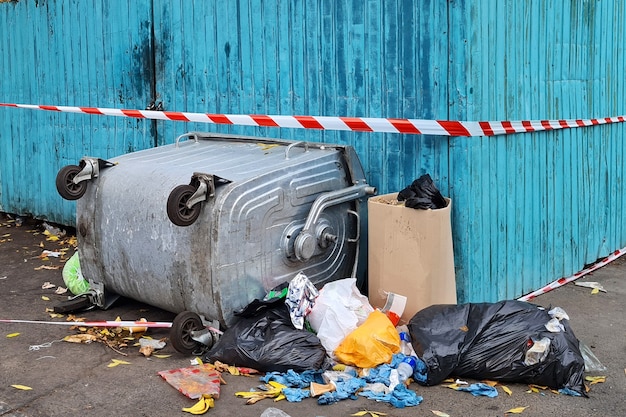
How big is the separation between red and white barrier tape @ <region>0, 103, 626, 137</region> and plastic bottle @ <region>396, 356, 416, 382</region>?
5.68 feet

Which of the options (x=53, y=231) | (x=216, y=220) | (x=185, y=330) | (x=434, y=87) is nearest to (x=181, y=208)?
(x=216, y=220)

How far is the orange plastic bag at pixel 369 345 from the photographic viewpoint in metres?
4.77

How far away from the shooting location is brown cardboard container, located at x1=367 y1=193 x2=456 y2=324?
5301mm

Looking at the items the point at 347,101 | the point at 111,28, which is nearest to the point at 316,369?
the point at 347,101

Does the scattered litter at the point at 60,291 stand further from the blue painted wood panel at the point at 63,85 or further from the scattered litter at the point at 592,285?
the scattered litter at the point at 592,285

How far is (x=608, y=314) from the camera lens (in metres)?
6.01

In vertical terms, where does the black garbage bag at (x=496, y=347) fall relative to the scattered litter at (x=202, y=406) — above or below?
above

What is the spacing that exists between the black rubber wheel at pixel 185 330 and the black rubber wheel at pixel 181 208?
0.62 m

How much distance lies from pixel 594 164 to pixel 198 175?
4078 mm

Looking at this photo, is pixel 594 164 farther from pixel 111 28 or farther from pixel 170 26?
pixel 111 28

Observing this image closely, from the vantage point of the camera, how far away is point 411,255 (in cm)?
537

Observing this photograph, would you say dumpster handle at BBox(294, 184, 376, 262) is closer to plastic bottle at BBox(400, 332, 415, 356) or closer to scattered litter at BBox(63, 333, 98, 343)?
plastic bottle at BBox(400, 332, 415, 356)

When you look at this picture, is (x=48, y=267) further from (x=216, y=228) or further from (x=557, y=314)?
(x=557, y=314)

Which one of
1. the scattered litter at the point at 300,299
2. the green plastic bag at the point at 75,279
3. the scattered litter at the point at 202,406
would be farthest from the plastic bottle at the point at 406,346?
the green plastic bag at the point at 75,279
